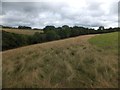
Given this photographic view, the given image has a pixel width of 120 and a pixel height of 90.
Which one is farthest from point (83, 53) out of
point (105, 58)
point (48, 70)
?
point (48, 70)

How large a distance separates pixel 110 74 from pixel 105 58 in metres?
2.55

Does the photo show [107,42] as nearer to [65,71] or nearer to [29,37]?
[65,71]

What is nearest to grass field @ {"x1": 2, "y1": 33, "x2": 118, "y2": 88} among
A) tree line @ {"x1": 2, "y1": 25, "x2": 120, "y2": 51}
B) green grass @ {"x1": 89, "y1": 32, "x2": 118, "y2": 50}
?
green grass @ {"x1": 89, "y1": 32, "x2": 118, "y2": 50}

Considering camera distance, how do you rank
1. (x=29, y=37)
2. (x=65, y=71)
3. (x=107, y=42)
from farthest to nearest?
(x=29, y=37)
(x=107, y=42)
(x=65, y=71)

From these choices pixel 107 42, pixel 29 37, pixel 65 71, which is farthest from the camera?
pixel 29 37

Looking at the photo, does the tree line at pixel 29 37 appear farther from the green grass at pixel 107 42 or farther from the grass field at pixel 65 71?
the grass field at pixel 65 71

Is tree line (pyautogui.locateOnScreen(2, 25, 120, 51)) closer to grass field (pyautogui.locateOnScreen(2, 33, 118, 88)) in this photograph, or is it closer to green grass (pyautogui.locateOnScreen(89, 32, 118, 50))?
green grass (pyautogui.locateOnScreen(89, 32, 118, 50))

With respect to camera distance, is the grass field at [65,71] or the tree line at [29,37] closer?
the grass field at [65,71]

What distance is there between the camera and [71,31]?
1704 inches

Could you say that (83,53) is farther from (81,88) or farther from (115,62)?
(81,88)

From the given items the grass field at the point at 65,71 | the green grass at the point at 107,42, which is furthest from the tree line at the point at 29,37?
the grass field at the point at 65,71

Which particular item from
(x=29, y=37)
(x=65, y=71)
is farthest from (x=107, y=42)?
(x=29, y=37)

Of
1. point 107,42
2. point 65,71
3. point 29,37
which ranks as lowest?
point 65,71

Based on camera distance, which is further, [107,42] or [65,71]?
[107,42]
